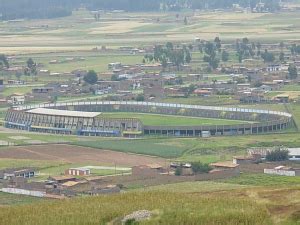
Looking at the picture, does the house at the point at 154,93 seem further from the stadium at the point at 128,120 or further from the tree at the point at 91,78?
the tree at the point at 91,78

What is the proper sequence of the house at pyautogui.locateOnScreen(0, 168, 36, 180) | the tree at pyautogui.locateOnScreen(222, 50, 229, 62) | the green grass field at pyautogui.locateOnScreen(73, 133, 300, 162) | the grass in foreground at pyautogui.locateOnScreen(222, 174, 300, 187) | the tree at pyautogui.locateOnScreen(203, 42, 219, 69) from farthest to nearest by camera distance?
the tree at pyautogui.locateOnScreen(222, 50, 229, 62), the tree at pyautogui.locateOnScreen(203, 42, 219, 69), the green grass field at pyautogui.locateOnScreen(73, 133, 300, 162), the house at pyautogui.locateOnScreen(0, 168, 36, 180), the grass in foreground at pyautogui.locateOnScreen(222, 174, 300, 187)

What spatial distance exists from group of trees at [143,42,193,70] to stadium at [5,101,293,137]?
15.6m

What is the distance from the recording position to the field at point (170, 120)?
3600 cm

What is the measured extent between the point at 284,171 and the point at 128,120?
9962 mm

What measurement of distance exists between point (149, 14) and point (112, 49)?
3479 cm

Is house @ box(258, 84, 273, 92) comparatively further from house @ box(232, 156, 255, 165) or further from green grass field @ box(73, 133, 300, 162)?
house @ box(232, 156, 255, 165)

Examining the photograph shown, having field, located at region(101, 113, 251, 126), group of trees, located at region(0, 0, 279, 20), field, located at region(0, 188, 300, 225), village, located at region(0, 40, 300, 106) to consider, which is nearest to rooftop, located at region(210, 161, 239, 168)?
field, located at region(101, 113, 251, 126)

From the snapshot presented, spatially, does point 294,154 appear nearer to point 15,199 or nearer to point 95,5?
point 15,199

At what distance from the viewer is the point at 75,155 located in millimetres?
30359

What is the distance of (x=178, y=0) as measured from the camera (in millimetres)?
→ 113250

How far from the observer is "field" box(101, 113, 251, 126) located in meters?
36.0

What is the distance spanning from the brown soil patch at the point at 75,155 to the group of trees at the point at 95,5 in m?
63.6

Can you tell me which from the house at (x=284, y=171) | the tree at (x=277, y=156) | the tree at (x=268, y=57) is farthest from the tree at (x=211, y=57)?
the house at (x=284, y=171)

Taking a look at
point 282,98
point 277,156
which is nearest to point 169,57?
point 282,98
